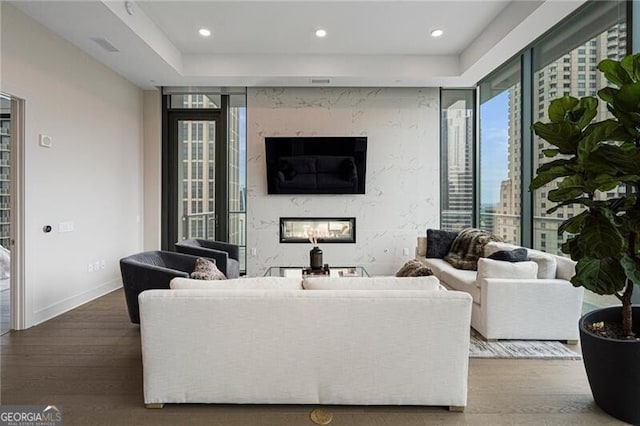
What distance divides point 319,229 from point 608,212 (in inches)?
171

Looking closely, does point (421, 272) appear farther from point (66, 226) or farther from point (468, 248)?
point (66, 226)

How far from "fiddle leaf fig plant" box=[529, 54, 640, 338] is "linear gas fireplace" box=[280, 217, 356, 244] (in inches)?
156

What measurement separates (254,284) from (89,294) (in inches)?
140

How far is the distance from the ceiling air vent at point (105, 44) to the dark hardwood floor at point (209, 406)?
3.24 metres

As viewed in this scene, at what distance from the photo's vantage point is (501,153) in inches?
217

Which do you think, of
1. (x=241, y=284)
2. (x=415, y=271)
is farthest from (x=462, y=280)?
Answer: (x=241, y=284)

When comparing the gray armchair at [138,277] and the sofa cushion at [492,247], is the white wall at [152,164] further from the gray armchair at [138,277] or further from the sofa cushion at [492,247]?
the sofa cushion at [492,247]

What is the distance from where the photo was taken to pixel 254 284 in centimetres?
227

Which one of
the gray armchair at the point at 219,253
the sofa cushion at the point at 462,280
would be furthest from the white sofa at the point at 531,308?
the gray armchair at the point at 219,253

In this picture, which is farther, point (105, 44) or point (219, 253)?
point (219, 253)

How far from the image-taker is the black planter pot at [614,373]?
2084mm

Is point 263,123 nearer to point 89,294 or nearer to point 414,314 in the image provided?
point 89,294

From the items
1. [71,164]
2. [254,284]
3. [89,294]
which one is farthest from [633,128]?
[89,294]

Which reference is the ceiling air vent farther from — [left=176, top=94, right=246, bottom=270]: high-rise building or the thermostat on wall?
[left=176, top=94, right=246, bottom=270]: high-rise building
